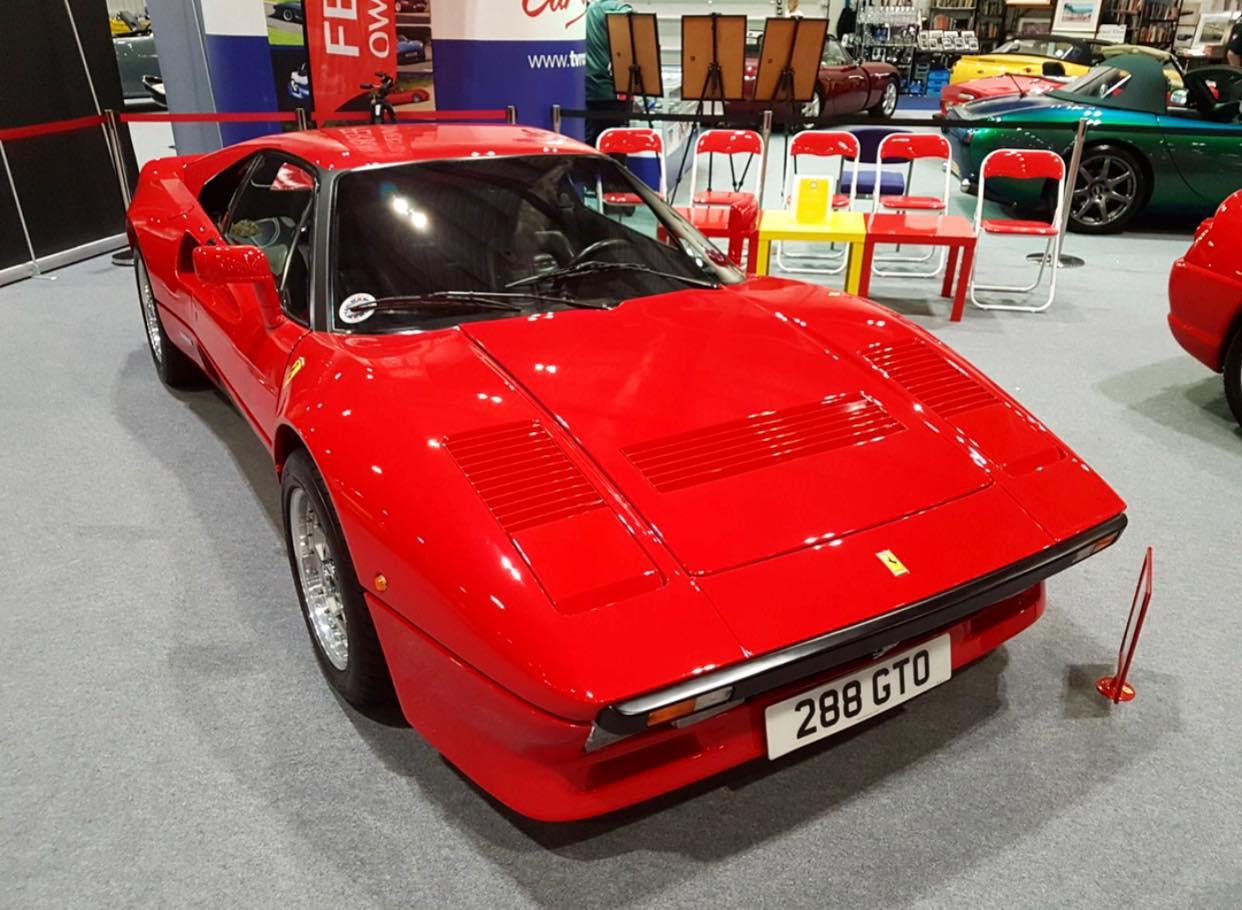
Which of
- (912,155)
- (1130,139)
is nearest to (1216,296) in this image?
(912,155)

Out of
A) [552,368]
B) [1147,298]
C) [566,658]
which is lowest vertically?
[1147,298]

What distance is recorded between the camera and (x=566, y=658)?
131cm

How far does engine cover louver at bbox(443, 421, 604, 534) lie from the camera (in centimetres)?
153

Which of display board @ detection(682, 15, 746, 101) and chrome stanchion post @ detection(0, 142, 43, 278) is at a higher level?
display board @ detection(682, 15, 746, 101)

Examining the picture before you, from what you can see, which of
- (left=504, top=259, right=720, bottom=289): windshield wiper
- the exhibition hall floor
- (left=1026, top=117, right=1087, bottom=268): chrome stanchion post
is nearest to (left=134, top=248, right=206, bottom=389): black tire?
the exhibition hall floor

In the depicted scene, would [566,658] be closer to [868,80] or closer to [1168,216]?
[1168,216]

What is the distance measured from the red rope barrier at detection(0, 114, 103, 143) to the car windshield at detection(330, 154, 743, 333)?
4218mm

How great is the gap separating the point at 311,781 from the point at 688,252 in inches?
68.0

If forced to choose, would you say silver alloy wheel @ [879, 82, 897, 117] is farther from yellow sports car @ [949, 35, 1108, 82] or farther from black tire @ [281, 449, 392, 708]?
black tire @ [281, 449, 392, 708]

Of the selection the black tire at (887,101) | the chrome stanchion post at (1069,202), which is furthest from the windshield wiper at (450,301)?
the black tire at (887,101)

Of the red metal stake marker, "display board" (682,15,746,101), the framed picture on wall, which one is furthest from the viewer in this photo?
the framed picture on wall

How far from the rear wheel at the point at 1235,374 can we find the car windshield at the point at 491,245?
2.18 meters

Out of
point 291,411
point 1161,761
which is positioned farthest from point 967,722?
point 291,411

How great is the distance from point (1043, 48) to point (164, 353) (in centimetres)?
1175
